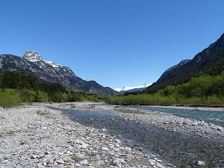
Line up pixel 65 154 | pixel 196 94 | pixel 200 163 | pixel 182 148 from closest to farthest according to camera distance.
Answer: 1. pixel 65 154
2. pixel 200 163
3. pixel 182 148
4. pixel 196 94

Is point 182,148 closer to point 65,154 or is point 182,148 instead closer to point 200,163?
point 200,163

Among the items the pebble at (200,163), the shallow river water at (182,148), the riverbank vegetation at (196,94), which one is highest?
the riverbank vegetation at (196,94)

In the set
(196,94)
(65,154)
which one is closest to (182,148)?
(65,154)

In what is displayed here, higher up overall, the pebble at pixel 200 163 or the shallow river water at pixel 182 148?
the shallow river water at pixel 182 148

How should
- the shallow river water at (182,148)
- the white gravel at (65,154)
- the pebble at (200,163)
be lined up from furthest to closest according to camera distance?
the shallow river water at (182,148), the pebble at (200,163), the white gravel at (65,154)

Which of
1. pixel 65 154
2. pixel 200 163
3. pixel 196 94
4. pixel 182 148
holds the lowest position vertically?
pixel 200 163

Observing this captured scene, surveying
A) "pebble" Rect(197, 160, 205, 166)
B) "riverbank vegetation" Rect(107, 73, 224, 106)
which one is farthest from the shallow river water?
"riverbank vegetation" Rect(107, 73, 224, 106)

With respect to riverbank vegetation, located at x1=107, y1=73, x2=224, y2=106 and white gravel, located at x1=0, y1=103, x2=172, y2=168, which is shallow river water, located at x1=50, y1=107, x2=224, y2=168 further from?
riverbank vegetation, located at x1=107, y1=73, x2=224, y2=106

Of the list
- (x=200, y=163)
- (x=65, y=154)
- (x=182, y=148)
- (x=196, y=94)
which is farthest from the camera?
(x=196, y=94)

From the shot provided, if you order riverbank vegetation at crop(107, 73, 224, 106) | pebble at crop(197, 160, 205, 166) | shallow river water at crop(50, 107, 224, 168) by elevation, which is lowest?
pebble at crop(197, 160, 205, 166)

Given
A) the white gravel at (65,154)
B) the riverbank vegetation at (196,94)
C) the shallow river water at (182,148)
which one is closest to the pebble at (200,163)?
the shallow river water at (182,148)

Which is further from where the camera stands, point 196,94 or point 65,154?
point 196,94

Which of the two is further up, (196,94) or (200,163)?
(196,94)

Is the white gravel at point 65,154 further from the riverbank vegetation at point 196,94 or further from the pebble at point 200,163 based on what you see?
the riverbank vegetation at point 196,94
